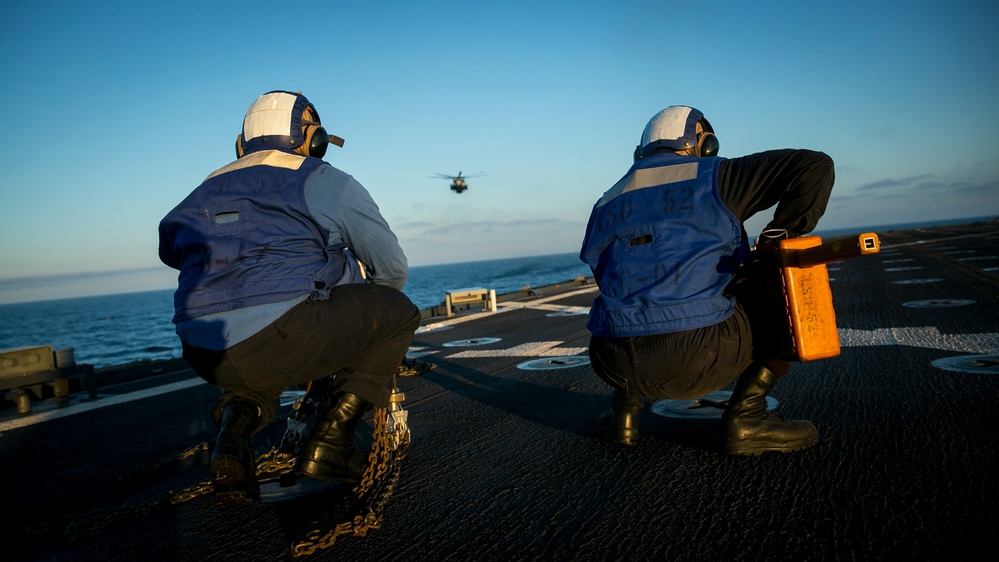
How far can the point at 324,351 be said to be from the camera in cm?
255

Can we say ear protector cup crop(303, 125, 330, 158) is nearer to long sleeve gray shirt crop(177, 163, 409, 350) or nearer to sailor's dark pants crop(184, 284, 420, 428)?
long sleeve gray shirt crop(177, 163, 409, 350)

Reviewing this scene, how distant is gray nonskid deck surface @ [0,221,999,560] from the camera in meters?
1.80

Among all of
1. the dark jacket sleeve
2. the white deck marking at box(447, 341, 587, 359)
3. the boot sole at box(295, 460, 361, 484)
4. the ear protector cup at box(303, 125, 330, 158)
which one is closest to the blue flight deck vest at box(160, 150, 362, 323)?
the ear protector cup at box(303, 125, 330, 158)

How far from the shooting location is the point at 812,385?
365 centimetres

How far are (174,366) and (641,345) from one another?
330 inches

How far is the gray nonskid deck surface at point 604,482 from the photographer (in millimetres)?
1805

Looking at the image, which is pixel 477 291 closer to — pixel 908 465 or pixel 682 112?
pixel 682 112

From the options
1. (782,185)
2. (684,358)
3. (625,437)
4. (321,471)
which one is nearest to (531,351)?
(625,437)

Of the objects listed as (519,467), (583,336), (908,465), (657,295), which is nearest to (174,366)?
(583,336)

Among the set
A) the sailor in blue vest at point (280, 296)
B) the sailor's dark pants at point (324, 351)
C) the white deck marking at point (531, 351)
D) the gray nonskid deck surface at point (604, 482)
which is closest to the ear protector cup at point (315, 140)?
the sailor in blue vest at point (280, 296)

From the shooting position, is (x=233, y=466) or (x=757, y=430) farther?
(x=757, y=430)

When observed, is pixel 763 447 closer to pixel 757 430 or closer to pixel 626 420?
pixel 757 430

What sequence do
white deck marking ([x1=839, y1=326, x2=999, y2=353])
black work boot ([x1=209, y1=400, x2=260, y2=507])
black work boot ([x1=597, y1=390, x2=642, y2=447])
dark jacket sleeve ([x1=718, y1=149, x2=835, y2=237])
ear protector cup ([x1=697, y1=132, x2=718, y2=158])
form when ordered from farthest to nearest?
white deck marking ([x1=839, y1=326, x2=999, y2=353]), ear protector cup ([x1=697, y1=132, x2=718, y2=158]), black work boot ([x1=597, y1=390, x2=642, y2=447]), dark jacket sleeve ([x1=718, y1=149, x2=835, y2=237]), black work boot ([x1=209, y1=400, x2=260, y2=507])

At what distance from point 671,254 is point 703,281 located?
0.18 meters
